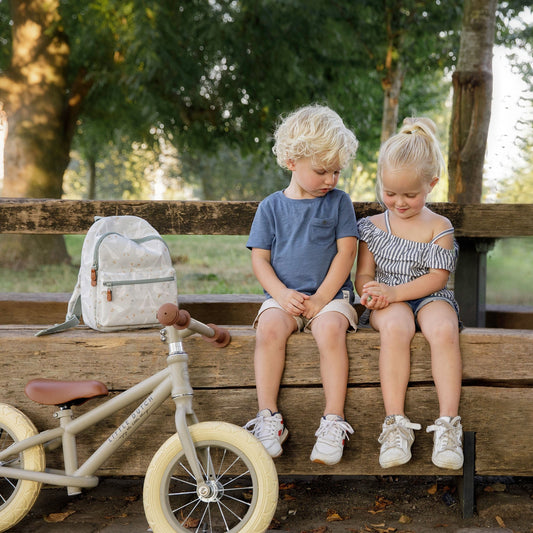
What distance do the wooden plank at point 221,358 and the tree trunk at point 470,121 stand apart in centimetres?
215

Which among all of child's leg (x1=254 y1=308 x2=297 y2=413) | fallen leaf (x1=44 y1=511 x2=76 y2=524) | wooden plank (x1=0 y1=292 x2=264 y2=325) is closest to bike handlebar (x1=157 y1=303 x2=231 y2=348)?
child's leg (x1=254 y1=308 x2=297 y2=413)

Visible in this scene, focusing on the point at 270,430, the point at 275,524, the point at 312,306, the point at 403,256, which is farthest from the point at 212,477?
the point at 403,256

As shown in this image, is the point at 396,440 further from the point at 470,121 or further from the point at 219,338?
the point at 470,121

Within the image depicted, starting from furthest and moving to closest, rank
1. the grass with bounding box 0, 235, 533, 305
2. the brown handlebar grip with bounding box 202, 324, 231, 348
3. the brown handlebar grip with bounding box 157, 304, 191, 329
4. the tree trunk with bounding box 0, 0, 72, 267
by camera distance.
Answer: the tree trunk with bounding box 0, 0, 72, 267, the grass with bounding box 0, 235, 533, 305, the brown handlebar grip with bounding box 202, 324, 231, 348, the brown handlebar grip with bounding box 157, 304, 191, 329

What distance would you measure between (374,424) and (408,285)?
611 mm

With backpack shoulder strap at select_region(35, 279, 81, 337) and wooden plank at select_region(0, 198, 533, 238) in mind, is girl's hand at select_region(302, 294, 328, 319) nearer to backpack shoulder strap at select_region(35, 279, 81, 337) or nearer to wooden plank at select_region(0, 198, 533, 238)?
wooden plank at select_region(0, 198, 533, 238)

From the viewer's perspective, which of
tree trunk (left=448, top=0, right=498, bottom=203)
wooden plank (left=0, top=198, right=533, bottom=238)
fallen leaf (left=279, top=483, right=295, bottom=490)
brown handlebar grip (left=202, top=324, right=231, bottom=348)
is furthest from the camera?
tree trunk (left=448, top=0, right=498, bottom=203)

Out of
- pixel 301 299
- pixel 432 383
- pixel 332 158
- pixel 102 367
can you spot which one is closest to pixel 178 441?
pixel 102 367

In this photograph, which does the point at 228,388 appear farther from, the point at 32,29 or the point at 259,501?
the point at 32,29

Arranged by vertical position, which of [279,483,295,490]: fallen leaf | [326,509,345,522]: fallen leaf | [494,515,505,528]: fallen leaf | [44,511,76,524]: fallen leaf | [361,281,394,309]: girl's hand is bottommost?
[279,483,295,490]: fallen leaf

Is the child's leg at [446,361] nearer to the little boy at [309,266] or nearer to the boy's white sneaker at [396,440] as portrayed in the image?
the boy's white sneaker at [396,440]

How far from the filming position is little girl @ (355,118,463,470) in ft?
8.71

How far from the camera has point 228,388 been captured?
2.84m

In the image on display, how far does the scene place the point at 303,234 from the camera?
2973 mm
